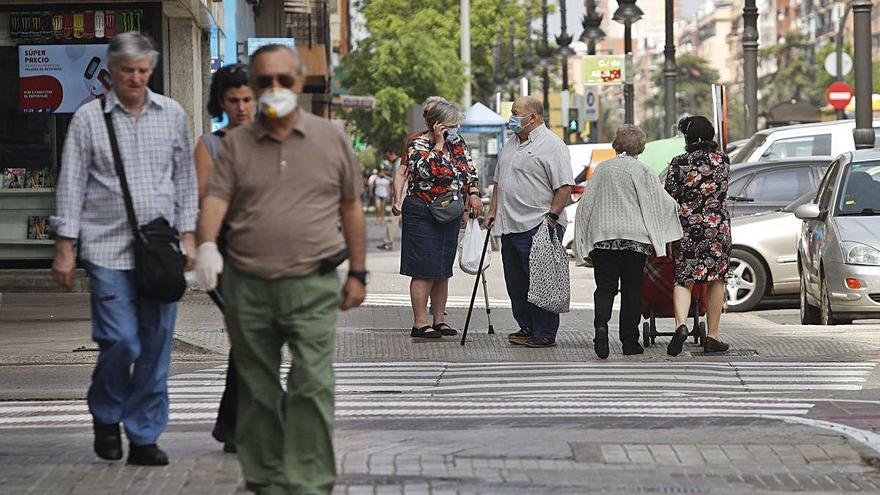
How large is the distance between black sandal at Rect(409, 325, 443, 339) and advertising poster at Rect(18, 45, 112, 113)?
5.94 m

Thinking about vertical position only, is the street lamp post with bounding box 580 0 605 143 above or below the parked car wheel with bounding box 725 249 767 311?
above

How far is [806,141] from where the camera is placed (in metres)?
25.8

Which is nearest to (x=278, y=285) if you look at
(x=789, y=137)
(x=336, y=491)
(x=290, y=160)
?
(x=290, y=160)

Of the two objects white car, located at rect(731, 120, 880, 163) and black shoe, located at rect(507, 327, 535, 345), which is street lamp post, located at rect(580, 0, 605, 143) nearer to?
white car, located at rect(731, 120, 880, 163)

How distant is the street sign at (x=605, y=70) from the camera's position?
3609 centimetres

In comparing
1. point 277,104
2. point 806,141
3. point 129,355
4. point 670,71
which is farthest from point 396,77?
point 277,104

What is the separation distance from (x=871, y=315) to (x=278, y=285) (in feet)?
33.7

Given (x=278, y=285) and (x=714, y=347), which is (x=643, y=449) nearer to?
(x=278, y=285)

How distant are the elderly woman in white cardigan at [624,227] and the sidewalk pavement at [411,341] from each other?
0.35 meters

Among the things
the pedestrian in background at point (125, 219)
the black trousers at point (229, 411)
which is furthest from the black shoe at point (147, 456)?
the black trousers at point (229, 411)

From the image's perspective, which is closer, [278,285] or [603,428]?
[278,285]

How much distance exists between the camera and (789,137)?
2586 cm

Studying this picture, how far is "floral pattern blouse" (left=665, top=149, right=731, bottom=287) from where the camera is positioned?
42.9 ft

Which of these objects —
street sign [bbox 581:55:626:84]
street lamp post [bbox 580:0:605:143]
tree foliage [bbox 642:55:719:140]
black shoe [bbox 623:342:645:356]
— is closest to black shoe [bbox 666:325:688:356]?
black shoe [bbox 623:342:645:356]
